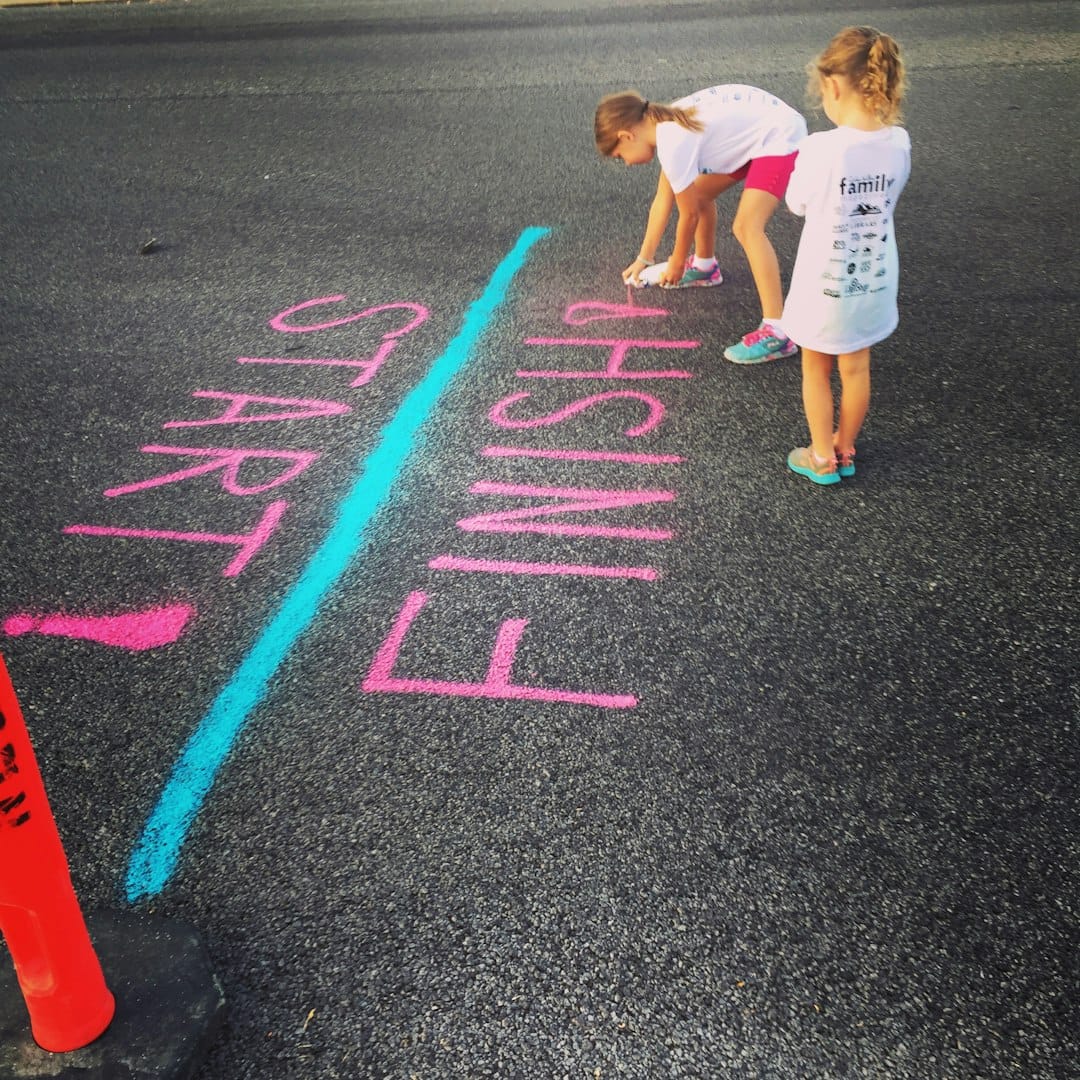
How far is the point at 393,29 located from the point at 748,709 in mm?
10125

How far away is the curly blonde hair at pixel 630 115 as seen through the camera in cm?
417

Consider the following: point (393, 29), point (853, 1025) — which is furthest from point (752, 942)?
point (393, 29)

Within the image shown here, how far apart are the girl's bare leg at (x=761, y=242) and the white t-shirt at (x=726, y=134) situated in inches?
6.4

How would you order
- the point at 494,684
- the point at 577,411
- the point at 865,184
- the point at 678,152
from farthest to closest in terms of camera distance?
the point at 678,152 < the point at 577,411 < the point at 865,184 < the point at 494,684

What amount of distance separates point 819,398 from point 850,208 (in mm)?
587

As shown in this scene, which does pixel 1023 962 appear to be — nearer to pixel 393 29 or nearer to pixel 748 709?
pixel 748 709

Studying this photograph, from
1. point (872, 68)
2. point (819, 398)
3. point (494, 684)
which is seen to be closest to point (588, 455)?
point (819, 398)

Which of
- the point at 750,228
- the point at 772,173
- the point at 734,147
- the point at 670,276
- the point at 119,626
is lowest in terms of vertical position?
the point at 119,626

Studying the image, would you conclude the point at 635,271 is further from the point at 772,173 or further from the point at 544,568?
the point at 544,568

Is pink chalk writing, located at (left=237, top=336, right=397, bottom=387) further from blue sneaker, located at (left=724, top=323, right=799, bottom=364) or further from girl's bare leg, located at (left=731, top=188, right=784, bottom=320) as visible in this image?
girl's bare leg, located at (left=731, top=188, right=784, bottom=320)

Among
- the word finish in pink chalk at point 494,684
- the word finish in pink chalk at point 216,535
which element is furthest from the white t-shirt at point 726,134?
the word finish in pink chalk at point 494,684

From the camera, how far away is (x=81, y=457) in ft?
12.5

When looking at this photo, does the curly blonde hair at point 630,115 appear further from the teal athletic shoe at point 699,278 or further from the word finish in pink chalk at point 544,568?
the word finish in pink chalk at point 544,568

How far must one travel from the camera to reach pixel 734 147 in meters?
4.27
